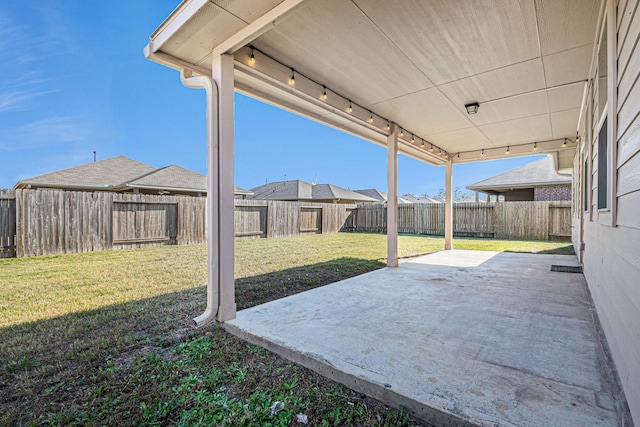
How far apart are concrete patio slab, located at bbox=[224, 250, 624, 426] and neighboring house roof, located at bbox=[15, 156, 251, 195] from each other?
10518 millimetres

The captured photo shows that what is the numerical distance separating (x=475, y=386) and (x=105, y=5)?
14932mm

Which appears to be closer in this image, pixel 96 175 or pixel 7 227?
pixel 7 227

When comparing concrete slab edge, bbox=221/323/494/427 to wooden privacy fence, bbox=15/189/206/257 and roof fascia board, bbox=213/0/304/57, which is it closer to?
roof fascia board, bbox=213/0/304/57

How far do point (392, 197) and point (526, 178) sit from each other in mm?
12357

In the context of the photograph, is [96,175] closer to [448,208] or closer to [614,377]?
[448,208]

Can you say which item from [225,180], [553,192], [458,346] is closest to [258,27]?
[225,180]

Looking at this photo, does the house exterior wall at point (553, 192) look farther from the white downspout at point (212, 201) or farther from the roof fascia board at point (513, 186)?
the white downspout at point (212, 201)

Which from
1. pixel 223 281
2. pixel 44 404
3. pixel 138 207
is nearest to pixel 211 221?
pixel 223 281

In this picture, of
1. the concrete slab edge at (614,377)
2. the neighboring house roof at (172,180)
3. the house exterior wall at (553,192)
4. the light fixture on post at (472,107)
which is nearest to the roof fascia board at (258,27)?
the concrete slab edge at (614,377)

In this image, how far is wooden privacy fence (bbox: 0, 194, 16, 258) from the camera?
5977 millimetres

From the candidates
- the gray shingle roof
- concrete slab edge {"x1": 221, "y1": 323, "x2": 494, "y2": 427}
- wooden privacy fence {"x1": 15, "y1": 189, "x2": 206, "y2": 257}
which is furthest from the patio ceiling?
the gray shingle roof

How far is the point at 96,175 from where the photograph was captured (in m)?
11.8

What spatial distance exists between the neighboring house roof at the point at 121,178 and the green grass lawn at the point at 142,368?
27.7 feet

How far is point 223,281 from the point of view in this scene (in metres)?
2.64
